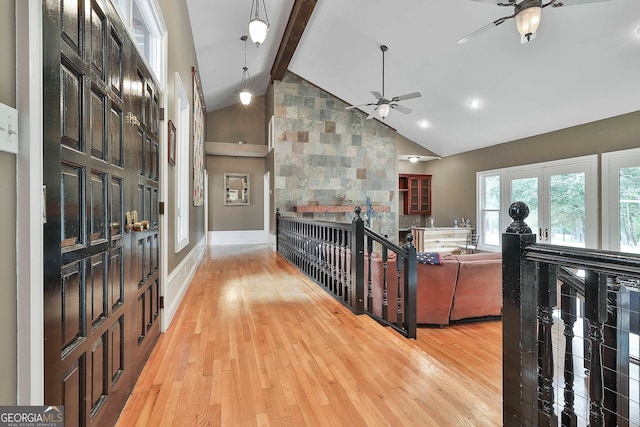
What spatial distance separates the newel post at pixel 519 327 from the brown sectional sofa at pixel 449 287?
2.04 m

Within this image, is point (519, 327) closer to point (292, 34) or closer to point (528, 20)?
point (528, 20)

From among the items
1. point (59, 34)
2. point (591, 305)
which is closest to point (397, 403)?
point (591, 305)

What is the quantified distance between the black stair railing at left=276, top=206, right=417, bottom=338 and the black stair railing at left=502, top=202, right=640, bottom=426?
5.13 feet

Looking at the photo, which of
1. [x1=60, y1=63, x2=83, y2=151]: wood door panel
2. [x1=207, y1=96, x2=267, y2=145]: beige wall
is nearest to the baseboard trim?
[x1=207, y1=96, x2=267, y2=145]: beige wall

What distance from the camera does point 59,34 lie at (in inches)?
36.4

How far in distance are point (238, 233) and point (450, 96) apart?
6.46 meters

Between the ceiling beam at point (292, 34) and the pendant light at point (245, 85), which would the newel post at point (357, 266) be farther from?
the pendant light at point (245, 85)

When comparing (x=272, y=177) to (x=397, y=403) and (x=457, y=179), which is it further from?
(x=397, y=403)

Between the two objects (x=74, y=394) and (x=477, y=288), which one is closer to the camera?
(x=74, y=394)

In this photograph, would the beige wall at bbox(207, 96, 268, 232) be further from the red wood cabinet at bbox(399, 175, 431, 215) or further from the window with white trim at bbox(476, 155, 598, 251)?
the window with white trim at bbox(476, 155, 598, 251)

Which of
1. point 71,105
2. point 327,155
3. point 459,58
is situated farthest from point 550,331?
point 327,155

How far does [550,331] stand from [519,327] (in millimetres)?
121

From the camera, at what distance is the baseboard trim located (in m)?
8.90

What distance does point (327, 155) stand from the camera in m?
7.91
